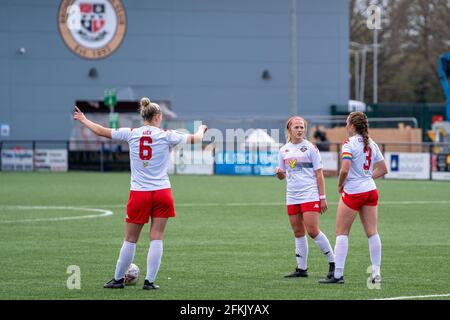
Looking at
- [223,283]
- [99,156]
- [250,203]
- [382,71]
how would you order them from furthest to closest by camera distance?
[382,71] → [99,156] → [250,203] → [223,283]

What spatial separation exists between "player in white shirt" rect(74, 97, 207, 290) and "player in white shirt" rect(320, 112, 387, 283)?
72.5 inches

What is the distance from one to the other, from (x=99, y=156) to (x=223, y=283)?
35967 millimetres

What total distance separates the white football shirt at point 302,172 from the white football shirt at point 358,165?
0.71 metres

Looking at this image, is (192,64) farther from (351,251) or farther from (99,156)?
(351,251)

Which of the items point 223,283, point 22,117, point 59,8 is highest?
Result: point 59,8

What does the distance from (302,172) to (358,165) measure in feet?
3.00

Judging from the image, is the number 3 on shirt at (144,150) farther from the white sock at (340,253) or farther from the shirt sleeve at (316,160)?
the white sock at (340,253)

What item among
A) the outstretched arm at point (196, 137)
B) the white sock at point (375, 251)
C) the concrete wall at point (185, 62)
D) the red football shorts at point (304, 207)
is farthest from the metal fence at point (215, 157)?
the outstretched arm at point (196, 137)

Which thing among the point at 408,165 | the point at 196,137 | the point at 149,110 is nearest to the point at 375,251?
the point at 196,137

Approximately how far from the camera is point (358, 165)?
12.6m

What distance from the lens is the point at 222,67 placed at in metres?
57.6

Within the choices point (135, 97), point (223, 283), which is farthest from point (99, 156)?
point (223, 283)

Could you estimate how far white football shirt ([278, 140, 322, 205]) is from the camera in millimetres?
13203

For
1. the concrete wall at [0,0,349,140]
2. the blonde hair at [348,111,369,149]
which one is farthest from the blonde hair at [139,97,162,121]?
the concrete wall at [0,0,349,140]
